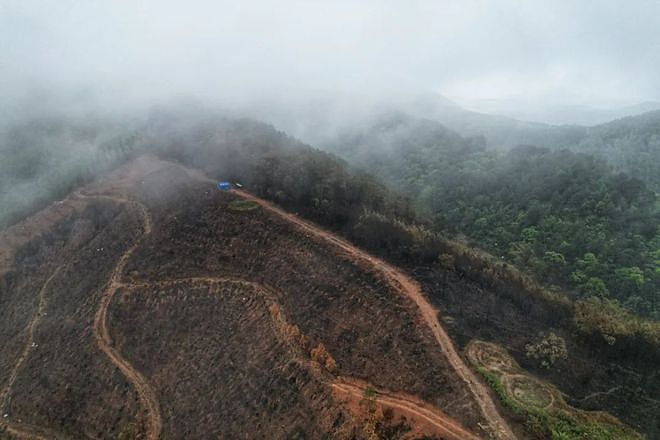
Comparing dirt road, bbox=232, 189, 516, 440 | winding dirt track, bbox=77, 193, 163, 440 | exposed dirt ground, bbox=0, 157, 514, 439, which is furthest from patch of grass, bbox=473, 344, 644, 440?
winding dirt track, bbox=77, 193, 163, 440

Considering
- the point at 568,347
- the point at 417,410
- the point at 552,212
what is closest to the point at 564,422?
the point at 568,347

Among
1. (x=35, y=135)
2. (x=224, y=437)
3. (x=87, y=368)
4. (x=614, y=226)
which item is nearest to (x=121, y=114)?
(x=35, y=135)

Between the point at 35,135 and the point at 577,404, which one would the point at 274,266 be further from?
the point at 35,135

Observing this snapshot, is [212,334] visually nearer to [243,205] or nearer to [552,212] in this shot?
[243,205]

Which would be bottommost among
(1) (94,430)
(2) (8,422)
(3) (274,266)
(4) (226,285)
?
(2) (8,422)

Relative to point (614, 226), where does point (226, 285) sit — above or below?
below

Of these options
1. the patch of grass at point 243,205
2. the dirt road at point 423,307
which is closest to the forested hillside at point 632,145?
the dirt road at point 423,307

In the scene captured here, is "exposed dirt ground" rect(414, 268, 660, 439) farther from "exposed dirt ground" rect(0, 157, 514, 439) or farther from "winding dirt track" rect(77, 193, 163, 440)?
"winding dirt track" rect(77, 193, 163, 440)
